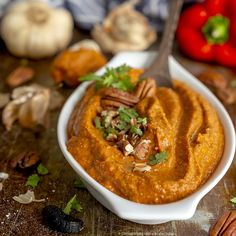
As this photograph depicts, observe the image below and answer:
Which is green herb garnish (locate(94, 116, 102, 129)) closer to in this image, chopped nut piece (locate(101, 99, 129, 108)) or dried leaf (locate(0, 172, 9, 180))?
chopped nut piece (locate(101, 99, 129, 108))

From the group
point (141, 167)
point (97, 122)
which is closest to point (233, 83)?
point (97, 122)

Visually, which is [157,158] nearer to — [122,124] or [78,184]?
[122,124]

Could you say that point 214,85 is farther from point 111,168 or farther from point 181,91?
point 111,168

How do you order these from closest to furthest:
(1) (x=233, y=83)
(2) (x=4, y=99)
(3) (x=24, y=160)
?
(3) (x=24, y=160) < (2) (x=4, y=99) < (1) (x=233, y=83)

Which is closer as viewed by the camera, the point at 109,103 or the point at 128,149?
the point at 128,149

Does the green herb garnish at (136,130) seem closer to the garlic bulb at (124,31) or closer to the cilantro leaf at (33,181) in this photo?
the cilantro leaf at (33,181)

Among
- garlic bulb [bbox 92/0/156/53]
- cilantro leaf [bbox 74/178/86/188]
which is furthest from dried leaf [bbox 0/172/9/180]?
garlic bulb [bbox 92/0/156/53]
